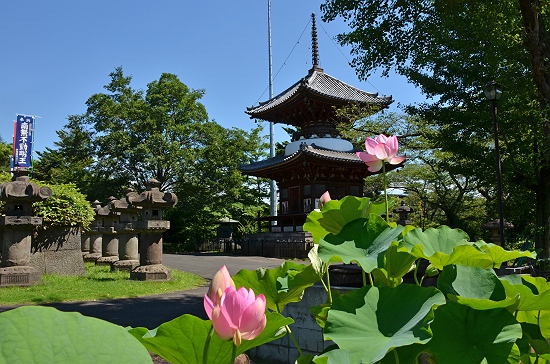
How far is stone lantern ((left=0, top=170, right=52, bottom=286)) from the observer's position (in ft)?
27.0

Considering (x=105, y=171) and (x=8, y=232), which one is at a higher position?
(x=105, y=171)

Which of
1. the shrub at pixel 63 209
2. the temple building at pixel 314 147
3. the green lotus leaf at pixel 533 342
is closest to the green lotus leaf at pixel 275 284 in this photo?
the green lotus leaf at pixel 533 342

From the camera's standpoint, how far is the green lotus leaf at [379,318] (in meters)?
0.87

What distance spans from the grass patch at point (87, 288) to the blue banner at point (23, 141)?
4.85m

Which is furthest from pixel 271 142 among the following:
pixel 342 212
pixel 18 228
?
pixel 342 212

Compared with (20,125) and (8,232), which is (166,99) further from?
(8,232)

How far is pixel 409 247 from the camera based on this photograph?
1.21m

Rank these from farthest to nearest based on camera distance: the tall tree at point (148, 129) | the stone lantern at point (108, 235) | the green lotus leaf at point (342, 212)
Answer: the tall tree at point (148, 129), the stone lantern at point (108, 235), the green lotus leaf at point (342, 212)

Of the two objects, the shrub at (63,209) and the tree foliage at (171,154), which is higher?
the tree foliage at (171,154)

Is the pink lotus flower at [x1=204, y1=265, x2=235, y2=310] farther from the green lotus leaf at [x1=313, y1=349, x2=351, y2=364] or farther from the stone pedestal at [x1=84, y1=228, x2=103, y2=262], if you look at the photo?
the stone pedestal at [x1=84, y1=228, x2=103, y2=262]

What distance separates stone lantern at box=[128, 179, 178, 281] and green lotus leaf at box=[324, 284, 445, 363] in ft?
29.8

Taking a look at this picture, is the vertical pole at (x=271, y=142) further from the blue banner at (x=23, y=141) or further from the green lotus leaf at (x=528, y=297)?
the green lotus leaf at (x=528, y=297)

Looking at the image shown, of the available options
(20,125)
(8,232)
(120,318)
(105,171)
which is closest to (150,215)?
(8,232)

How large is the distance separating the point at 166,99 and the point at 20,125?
11908mm
